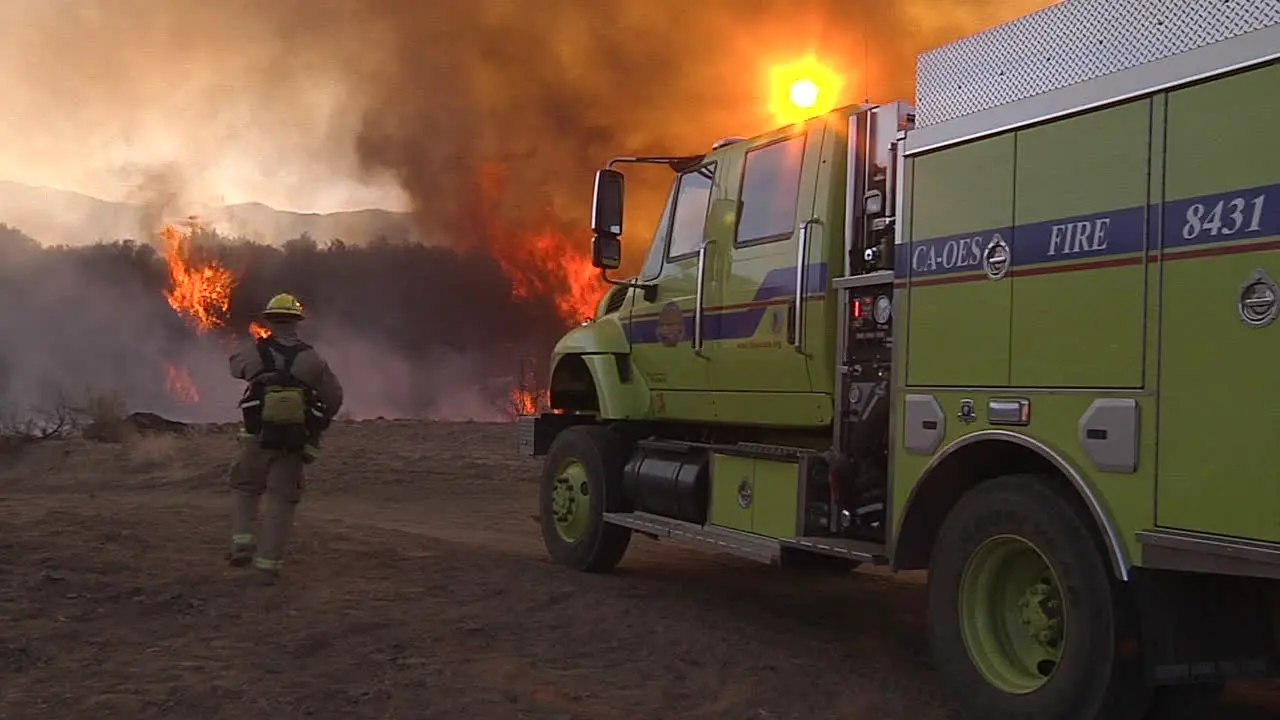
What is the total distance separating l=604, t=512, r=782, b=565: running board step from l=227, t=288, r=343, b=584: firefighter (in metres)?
1.98

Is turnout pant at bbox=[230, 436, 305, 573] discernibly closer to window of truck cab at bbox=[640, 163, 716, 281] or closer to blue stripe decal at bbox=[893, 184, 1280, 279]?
window of truck cab at bbox=[640, 163, 716, 281]

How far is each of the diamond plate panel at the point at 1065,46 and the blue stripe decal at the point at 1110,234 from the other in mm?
508

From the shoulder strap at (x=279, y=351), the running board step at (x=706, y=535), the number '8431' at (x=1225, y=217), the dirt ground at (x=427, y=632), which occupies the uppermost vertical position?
the number '8431' at (x=1225, y=217)

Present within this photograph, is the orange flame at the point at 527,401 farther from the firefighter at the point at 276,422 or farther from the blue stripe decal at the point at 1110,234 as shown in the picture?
the blue stripe decal at the point at 1110,234

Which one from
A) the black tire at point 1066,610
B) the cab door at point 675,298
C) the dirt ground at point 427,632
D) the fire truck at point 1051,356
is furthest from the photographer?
the cab door at point 675,298

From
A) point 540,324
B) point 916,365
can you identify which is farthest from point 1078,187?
point 540,324

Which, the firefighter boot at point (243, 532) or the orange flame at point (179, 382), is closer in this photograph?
the firefighter boot at point (243, 532)

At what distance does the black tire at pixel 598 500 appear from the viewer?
7824 millimetres

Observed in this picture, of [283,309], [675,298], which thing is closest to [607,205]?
[675,298]

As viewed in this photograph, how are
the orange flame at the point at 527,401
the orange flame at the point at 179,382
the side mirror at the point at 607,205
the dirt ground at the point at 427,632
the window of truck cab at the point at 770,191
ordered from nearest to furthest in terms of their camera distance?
the dirt ground at the point at 427,632 < the window of truck cab at the point at 770,191 < the side mirror at the point at 607,205 < the orange flame at the point at 527,401 < the orange flame at the point at 179,382

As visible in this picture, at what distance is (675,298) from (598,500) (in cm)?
146

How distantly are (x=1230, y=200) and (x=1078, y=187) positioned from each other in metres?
0.66

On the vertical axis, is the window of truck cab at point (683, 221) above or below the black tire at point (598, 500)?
above

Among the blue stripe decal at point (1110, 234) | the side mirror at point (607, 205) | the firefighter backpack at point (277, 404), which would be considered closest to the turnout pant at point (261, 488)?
the firefighter backpack at point (277, 404)
